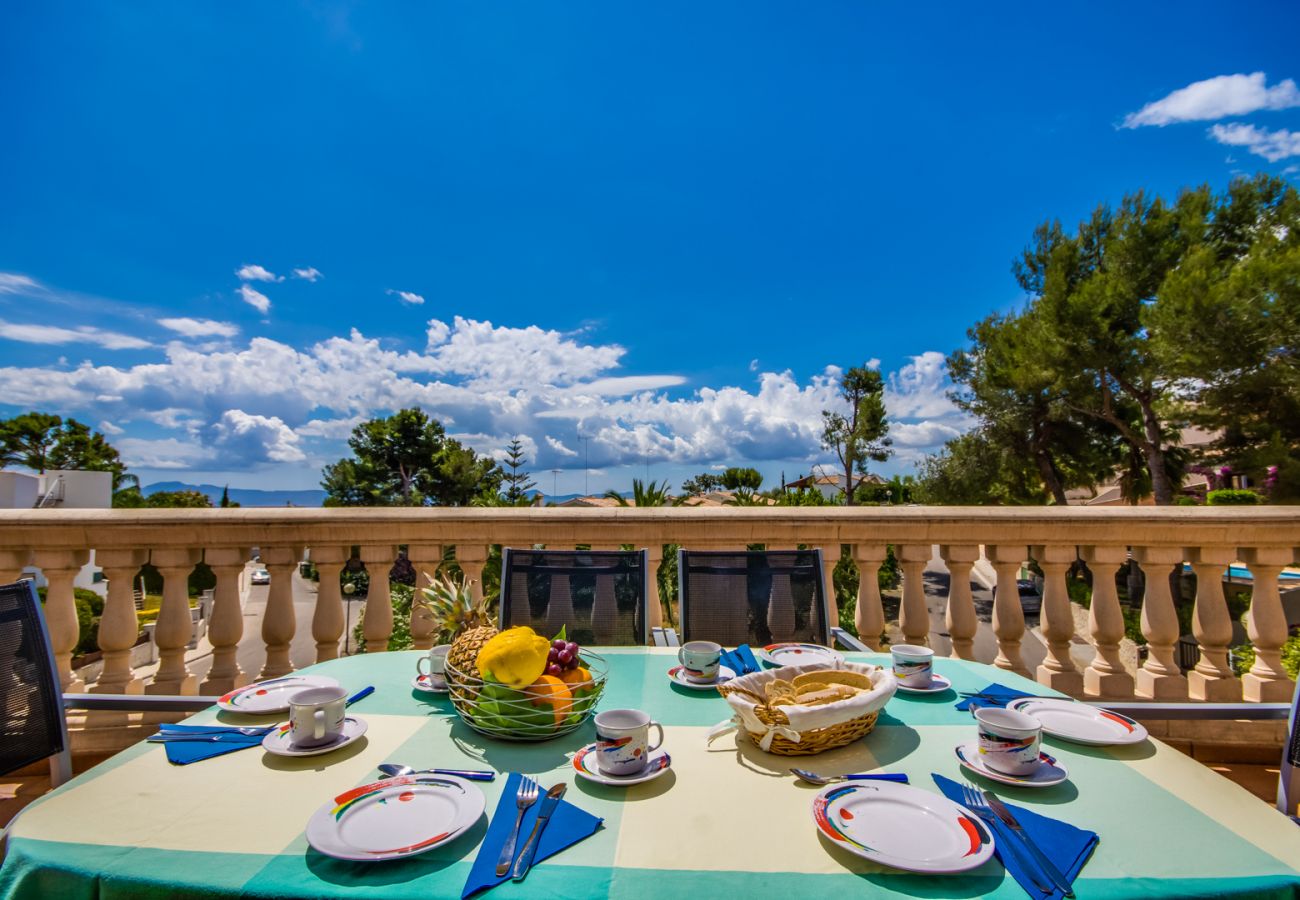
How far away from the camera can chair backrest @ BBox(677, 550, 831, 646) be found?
2432 millimetres

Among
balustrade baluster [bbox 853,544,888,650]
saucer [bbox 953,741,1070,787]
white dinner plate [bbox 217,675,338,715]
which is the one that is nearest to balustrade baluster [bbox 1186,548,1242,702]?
balustrade baluster [bbox 853,544,888,650]

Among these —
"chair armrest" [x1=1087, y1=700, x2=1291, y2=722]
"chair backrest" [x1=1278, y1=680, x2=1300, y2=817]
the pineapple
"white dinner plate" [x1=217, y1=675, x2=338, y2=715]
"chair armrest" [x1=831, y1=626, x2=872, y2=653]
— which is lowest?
"chair backrest" [x1=1278, y1=680, x2=1300, y2=817]

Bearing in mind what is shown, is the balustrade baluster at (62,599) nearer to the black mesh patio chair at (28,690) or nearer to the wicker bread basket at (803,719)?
the black mesh patio chair at (28,690)

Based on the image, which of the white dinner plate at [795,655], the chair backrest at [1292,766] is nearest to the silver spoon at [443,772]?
the white dinner plate at [795,655]

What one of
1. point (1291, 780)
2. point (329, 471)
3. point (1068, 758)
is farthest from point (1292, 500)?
point (329, 471)

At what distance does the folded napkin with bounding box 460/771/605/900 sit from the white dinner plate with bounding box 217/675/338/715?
2.39 feet

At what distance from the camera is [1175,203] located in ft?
49.4

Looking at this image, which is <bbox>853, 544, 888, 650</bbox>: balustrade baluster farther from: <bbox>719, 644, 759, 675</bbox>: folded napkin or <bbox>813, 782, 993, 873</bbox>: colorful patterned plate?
<bbox>813, 782, 993, 873</bbox>: colorful patterned plate

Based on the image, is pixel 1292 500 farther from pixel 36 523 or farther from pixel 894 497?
pixel 894 497

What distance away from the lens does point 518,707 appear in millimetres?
1250

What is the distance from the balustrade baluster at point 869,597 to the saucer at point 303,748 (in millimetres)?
2166

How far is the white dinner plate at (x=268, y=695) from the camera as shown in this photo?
1464mm

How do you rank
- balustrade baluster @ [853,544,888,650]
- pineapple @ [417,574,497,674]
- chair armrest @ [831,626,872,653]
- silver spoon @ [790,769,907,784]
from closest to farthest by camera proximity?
silver spoon @ [790,769,907,784] < pineapple @ [417,574,497,674] < chair armrest @ [831,626,872,653] < balustrade baluster @ [853,544,888,650]

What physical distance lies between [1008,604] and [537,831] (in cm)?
257
